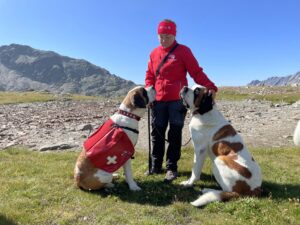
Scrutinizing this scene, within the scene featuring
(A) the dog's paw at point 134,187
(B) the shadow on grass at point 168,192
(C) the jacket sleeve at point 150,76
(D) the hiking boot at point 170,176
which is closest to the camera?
(B) the shadow on grass at point 168,192

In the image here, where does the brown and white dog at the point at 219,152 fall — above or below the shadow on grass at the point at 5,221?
above

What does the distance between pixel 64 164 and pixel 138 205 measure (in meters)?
3.81

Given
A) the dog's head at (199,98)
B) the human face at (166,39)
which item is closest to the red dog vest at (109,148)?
the dog's head at (199,98)

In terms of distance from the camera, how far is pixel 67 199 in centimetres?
805

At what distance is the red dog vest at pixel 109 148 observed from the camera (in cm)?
801

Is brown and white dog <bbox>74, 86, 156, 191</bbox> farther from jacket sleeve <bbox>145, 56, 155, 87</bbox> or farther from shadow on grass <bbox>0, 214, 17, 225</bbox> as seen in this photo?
shadow on grass <bbox>0, 214, 17, 225</bbox>

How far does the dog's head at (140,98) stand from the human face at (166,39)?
3.74 ft

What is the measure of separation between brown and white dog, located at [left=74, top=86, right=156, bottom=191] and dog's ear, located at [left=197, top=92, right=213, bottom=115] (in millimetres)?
1085

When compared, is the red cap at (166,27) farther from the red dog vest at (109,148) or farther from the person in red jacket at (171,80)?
the red dog vest at (109,148)

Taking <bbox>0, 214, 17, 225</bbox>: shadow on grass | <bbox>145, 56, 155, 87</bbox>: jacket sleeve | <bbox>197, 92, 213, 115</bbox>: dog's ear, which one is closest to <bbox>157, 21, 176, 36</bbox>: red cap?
<bbox>145, 56, 155, 87</bbox>: jacket sleeve

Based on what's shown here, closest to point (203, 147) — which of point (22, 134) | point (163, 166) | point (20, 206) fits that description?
point (163, 166)

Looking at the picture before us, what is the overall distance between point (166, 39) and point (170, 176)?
3083 millimetres

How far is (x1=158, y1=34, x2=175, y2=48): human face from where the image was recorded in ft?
29.5

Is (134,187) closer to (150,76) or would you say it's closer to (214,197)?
(214,197)
